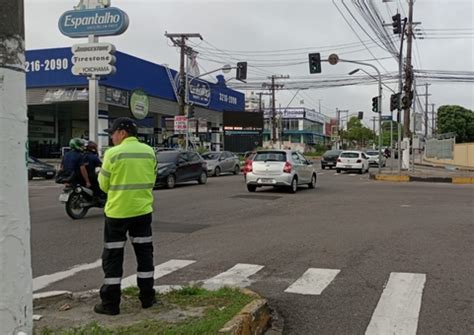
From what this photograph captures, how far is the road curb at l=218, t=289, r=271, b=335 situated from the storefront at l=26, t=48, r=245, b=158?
15556mm

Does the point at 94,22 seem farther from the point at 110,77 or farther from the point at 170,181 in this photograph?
the point at 110,77

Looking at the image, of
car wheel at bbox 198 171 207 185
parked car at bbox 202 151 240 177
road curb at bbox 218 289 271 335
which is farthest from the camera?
parked car at bbox 202 151 240 177

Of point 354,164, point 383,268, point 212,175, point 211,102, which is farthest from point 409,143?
point 383,268

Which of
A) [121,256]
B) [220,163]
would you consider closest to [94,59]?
[121,256]

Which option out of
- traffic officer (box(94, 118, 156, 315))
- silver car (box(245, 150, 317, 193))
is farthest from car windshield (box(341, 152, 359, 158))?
traffic officer (box(94, 118, 156, 315))

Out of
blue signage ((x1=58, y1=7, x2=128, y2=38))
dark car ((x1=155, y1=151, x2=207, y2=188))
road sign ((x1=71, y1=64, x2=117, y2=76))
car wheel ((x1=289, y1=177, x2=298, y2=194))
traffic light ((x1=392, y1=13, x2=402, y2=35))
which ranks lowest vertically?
car wheel ((x1=289, y1=177, x2=298, y2=194))

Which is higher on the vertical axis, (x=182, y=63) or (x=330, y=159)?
(x=182, y=63)

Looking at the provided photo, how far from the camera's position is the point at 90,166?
1191 centimetres

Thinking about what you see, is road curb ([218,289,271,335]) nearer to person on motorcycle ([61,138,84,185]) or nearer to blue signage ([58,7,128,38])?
person on motorcycle ([61,138,84,185])

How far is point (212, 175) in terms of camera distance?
30266mm

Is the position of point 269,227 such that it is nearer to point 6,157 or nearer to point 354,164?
point 6,157

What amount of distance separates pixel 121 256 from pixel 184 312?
77cm

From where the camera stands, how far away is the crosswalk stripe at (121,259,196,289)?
6.69 meters

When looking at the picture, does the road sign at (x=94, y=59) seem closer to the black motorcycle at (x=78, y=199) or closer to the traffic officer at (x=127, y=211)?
the black motorcycle at (x=78, y=199)
